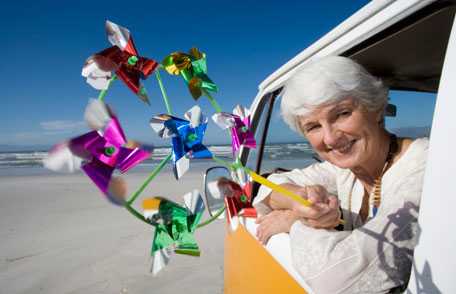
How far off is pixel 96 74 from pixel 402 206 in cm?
94

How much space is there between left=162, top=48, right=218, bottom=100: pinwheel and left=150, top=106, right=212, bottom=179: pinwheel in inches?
7.2

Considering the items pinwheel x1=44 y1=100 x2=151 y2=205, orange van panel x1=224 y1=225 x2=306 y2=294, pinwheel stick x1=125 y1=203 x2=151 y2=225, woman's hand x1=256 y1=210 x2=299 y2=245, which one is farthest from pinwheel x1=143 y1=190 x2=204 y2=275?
woman's hand x1=256 y1=210 x2=299 y2=245

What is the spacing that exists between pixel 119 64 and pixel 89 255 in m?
4.29

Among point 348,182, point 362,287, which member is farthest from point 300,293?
point 348,182

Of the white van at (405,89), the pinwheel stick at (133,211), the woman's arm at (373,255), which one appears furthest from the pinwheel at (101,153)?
the woman's arm at (373,255)

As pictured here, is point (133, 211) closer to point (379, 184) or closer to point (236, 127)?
point (236, 127)

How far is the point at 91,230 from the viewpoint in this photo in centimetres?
559

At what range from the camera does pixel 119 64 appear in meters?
0.78

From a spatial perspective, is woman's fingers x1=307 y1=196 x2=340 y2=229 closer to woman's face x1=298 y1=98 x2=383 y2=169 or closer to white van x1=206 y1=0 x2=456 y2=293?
white van x1=206 y1=0 x2=456 y2=293

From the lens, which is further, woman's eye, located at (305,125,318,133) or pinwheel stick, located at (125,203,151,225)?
woman's eye, located at (305,125,318,133)

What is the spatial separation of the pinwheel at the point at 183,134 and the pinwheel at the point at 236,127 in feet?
0.41

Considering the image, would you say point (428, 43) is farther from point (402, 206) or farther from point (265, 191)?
point (265, 191)

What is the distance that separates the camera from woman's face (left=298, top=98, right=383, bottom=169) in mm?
1189

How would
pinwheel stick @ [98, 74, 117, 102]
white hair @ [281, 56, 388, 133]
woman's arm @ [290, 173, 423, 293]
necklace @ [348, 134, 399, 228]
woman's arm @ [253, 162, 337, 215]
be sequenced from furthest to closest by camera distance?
woman's arm @ [253, 162, 337, 215], necklace @ [348, 134, 399, 228], white hair @ [281, 56, 388, 133], woman's arm @ [290, 173, 423, 293], pinwheel stick @ [98, 74, 117, 102]
